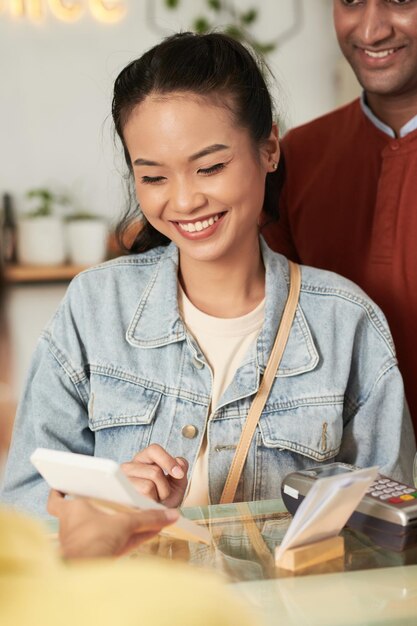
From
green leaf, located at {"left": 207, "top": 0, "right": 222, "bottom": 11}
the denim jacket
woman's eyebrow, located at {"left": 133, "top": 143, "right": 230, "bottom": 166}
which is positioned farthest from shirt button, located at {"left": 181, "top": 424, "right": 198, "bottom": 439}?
green leaf, located at {"left": 207, "top": 0, "right": 222, "bottom": 11}

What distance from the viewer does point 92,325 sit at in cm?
160

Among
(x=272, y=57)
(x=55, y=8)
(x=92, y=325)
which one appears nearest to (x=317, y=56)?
(x=272, y=57)

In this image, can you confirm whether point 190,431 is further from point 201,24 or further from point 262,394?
point 201,24

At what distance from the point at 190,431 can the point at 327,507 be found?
0.58 metres

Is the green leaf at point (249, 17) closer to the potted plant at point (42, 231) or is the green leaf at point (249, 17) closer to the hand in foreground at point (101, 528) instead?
the potted plant at point (42, 231)

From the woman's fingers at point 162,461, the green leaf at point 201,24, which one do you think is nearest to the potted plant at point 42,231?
the green leaf at point 201,24

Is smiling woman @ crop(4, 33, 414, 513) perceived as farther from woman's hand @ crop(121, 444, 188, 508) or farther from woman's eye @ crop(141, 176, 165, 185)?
woman's hand @ crop(121, 444, 188, 508)

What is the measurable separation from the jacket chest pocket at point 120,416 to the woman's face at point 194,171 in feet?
0.81

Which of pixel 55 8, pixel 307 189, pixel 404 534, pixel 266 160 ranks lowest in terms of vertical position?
pixel 404 534

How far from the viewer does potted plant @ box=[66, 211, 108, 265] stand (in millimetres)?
4113

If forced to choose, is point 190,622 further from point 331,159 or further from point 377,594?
point 331,159

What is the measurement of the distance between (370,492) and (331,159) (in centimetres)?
118

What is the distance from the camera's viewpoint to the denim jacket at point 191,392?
154 centimetres

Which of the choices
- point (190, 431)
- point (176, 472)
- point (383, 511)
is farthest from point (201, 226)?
point (383, 511)
